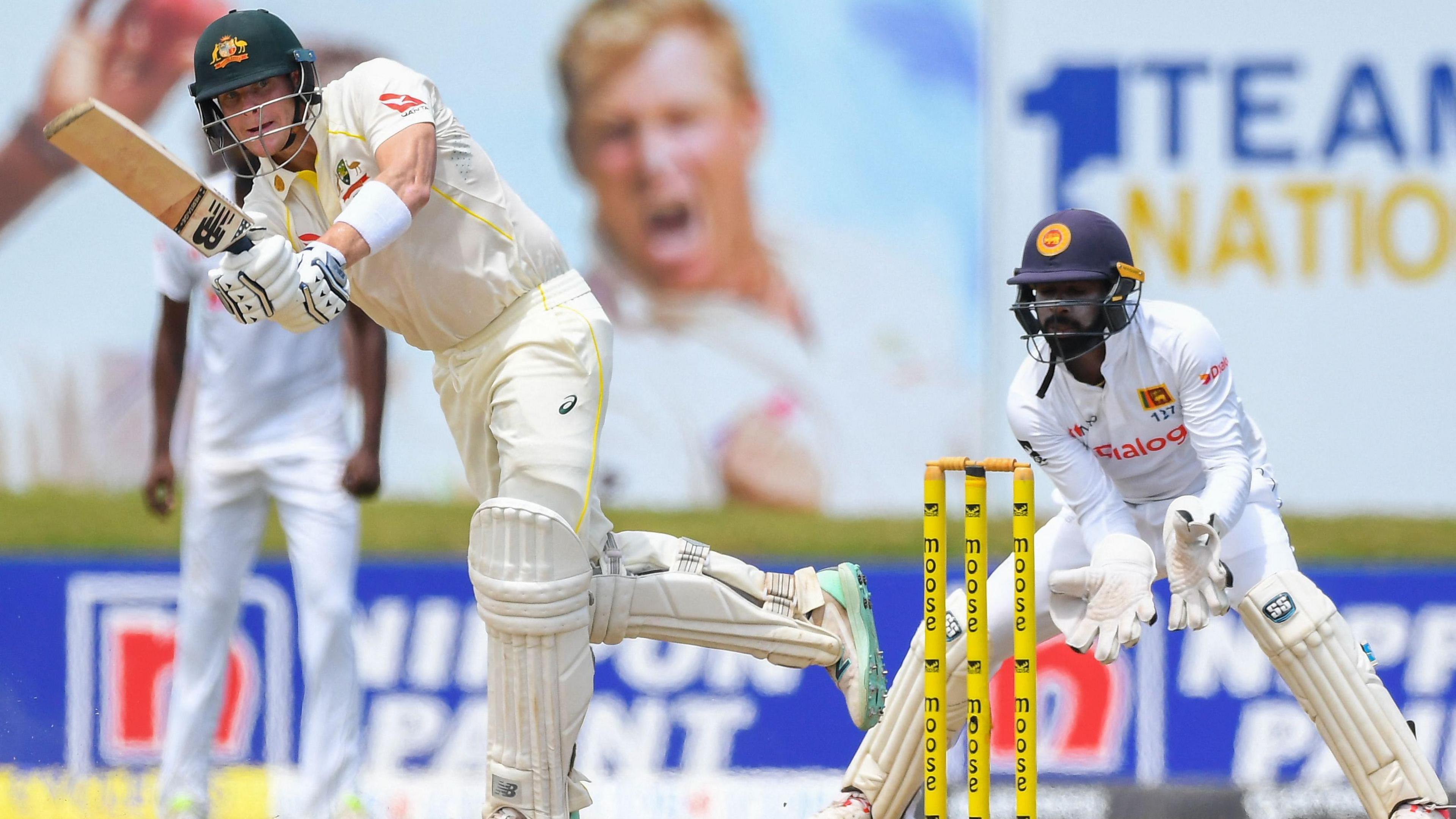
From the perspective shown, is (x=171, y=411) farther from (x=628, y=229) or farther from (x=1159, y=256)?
(x=1159, y=256)

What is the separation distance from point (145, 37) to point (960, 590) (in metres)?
5.50

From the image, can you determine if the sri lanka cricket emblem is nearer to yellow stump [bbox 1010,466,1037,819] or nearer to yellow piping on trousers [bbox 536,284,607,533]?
yellow piping on trousers [bbox 536,284,607,533]

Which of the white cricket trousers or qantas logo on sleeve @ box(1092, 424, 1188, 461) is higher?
qantas logo on sleeve @ box(1092, 424, 1188, 461)

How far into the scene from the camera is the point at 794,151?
7.98 m

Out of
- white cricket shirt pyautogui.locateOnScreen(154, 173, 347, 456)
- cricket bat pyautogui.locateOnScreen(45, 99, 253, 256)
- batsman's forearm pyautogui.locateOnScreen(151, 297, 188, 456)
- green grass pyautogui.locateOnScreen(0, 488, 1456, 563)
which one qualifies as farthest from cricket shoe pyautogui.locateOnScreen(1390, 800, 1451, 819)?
batsman's forearm pyautogui.locateOnScreen(151, 297, 188, 456)

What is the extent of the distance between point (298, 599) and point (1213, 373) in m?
2.51

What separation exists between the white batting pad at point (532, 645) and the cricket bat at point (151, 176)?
0.72m

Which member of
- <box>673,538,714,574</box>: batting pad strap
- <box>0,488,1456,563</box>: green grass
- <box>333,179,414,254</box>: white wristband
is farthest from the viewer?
<box>0,488,1456,563</box>: green grass

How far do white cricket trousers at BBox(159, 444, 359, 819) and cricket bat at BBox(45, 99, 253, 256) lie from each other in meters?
1.60

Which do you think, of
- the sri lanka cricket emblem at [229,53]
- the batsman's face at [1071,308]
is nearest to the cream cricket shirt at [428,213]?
the sri lanka cricket emblem at [229,53]

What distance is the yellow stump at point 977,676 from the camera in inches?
129

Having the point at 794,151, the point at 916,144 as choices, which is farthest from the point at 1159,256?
the point at 794,151

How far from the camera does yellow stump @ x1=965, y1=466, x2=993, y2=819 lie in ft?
10.7

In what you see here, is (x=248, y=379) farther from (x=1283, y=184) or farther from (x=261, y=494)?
(x=1283, y=184)
